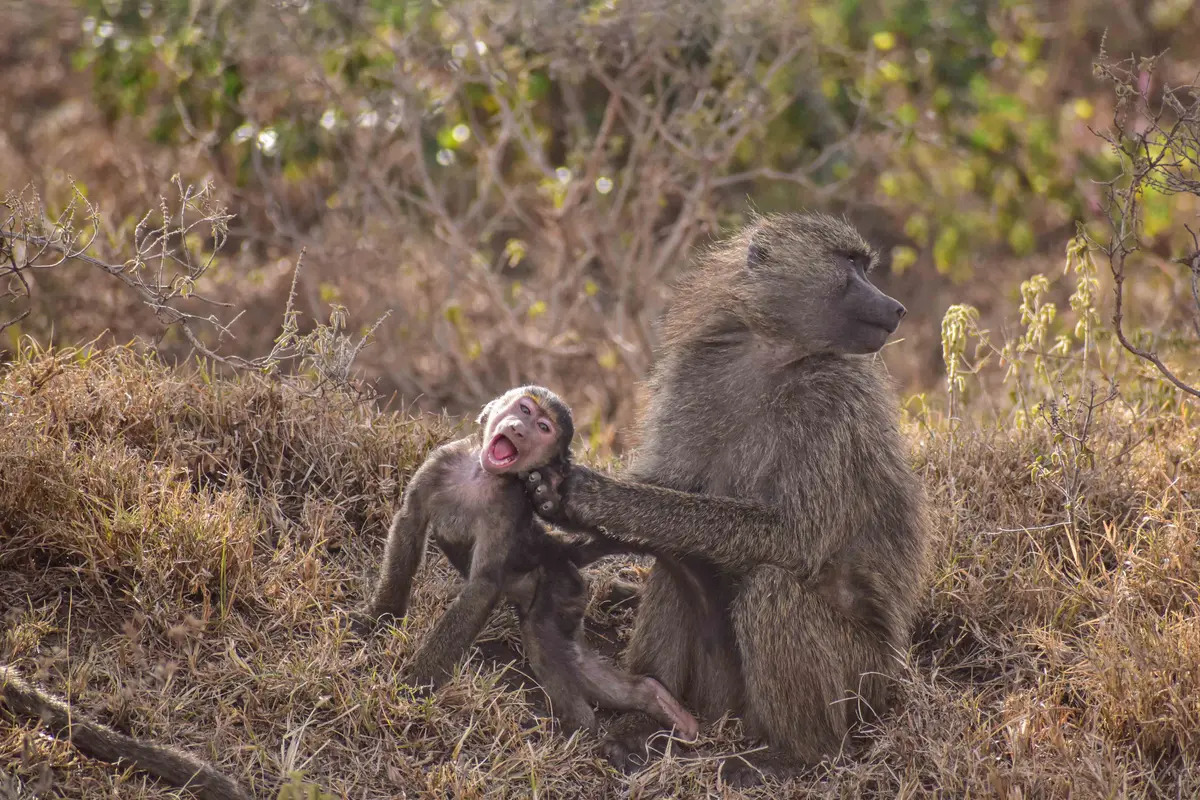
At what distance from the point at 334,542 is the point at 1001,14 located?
6120mm

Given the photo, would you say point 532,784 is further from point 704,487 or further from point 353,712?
point 704,487

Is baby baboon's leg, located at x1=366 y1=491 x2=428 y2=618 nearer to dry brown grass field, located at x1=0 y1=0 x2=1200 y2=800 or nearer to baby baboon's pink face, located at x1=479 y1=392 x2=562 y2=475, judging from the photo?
dry brown grass field, located at x1=0 y1=0 x2=1200 y2=800

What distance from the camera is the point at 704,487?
3553mm

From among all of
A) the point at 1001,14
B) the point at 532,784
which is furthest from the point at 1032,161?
the point at 532,784

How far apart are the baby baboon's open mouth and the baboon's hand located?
0.09 metres

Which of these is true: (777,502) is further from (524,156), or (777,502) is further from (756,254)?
(524,156)

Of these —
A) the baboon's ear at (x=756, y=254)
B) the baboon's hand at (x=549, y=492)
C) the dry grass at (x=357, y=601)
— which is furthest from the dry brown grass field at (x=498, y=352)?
the baboon's ear at (x=756, y=254)

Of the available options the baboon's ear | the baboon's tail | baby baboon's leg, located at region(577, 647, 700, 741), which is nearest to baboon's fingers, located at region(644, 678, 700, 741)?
baby baboon's leg, located at region(577, 647, 700, 741)

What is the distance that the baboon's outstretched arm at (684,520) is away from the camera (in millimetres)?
3318

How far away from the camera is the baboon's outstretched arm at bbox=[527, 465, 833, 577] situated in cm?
332

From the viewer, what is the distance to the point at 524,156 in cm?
806

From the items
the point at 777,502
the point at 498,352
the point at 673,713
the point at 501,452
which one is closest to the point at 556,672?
the point at 673,713

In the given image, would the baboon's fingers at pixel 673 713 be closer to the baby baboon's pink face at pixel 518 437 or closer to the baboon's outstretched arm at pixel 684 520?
the baboon's outstretched arm at pixel 684 520

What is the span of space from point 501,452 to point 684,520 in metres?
0.49
